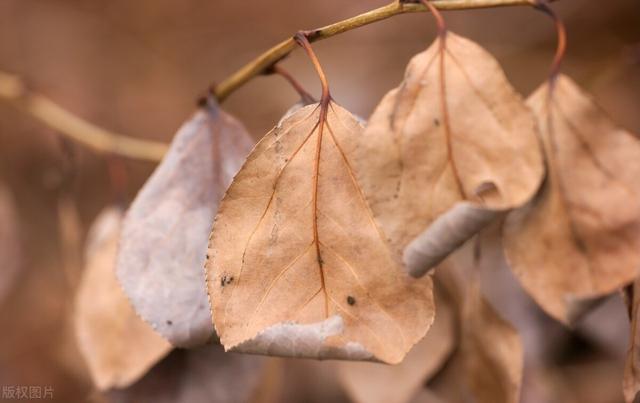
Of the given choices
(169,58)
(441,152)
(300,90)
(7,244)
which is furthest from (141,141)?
(169,58)

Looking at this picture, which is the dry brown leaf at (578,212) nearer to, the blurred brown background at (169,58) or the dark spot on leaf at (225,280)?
the dark spot on leaf at (225,280)

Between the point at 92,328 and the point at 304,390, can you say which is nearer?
the point at 92,328

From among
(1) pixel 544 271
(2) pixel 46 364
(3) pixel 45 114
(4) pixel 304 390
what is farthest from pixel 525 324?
(2) pixel 46 364

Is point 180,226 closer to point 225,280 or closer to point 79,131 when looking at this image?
point 225,280

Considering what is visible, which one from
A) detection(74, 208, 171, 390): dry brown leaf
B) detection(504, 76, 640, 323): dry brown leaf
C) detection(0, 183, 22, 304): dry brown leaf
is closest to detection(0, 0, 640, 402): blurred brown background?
detection(0, 183, 22, 304): dry brown leaf

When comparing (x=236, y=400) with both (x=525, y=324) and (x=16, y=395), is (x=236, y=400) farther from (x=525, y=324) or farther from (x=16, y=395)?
(x=16, y=395)

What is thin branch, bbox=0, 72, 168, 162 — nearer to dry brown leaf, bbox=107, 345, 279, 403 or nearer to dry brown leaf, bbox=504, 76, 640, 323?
dry brown leaf, bbox=107, 345, 279, 403
